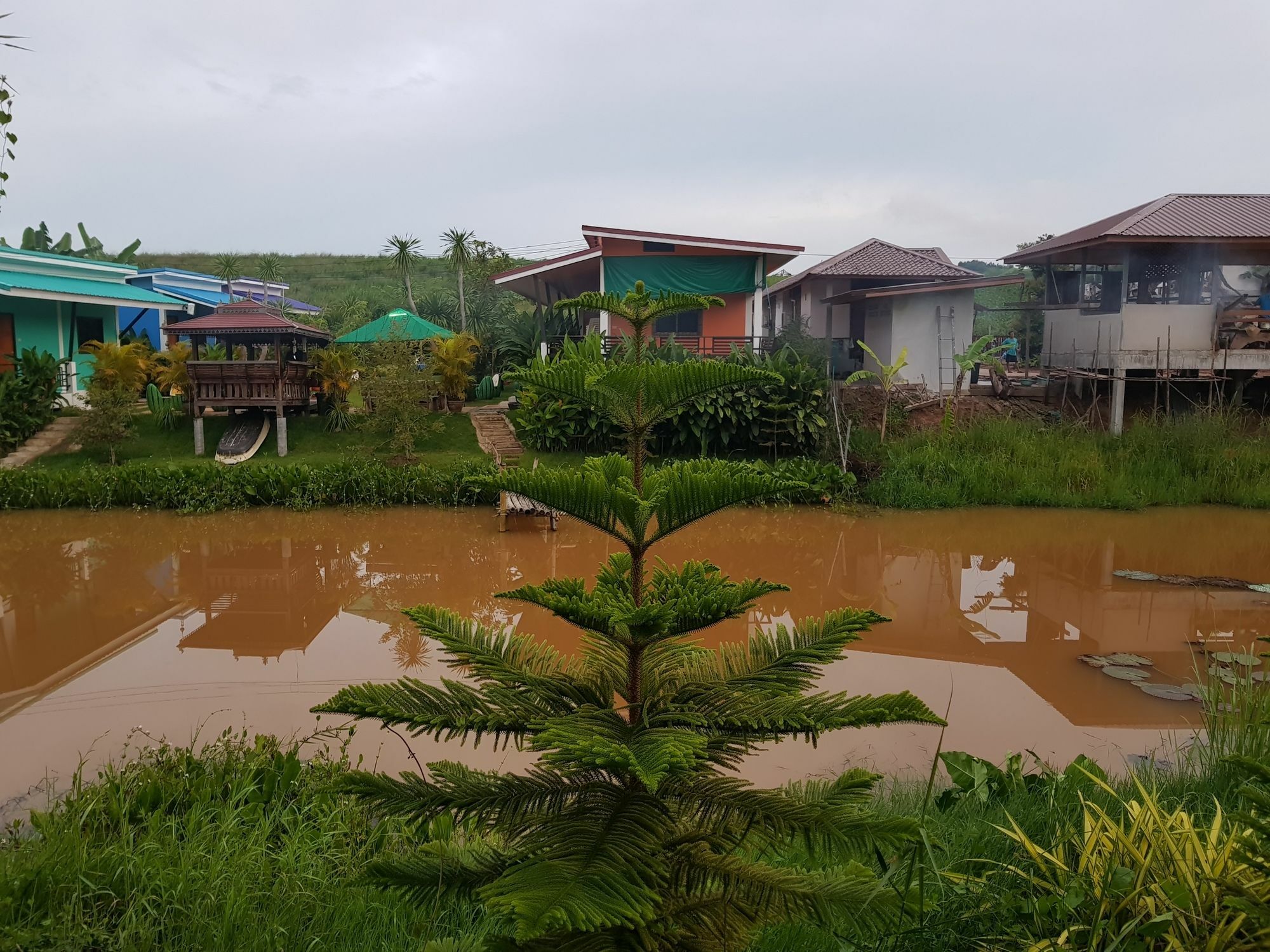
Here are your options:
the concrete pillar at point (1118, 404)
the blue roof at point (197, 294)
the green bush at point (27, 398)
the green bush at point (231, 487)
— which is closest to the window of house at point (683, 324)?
the green bush at point (231, 487)

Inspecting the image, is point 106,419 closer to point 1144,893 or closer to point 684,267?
point 684,267

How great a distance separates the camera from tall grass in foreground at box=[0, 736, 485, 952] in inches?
116

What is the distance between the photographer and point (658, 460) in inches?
631

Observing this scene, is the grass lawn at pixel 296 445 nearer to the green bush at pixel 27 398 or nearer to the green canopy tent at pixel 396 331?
the green bush at pixel 27 398

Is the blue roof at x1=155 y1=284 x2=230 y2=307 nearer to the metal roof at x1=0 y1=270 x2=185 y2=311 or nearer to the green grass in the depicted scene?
the metal roof at x1=0 y1=270 x2=185 y2=311

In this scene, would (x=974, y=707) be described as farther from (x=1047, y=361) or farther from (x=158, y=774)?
(x=1047, y=361)

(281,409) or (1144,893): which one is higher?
(281,409)

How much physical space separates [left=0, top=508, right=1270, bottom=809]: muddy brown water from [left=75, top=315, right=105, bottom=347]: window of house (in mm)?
8797

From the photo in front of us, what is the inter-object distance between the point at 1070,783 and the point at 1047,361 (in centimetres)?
1780

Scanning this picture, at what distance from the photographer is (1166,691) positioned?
709 centimetres

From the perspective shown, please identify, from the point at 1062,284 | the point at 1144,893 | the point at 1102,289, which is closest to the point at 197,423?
the point at 1144,893

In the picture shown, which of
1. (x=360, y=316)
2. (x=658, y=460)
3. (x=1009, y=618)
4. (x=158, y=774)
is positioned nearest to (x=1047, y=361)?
(x=658, y=460)

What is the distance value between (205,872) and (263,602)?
274 inches

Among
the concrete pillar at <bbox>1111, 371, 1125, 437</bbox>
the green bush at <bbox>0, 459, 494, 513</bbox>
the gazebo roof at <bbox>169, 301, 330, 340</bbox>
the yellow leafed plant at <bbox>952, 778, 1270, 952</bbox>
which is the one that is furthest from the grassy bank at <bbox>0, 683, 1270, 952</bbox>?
the concrete pillar at <bbox>1111, 371, 1125, 437</bbox>
